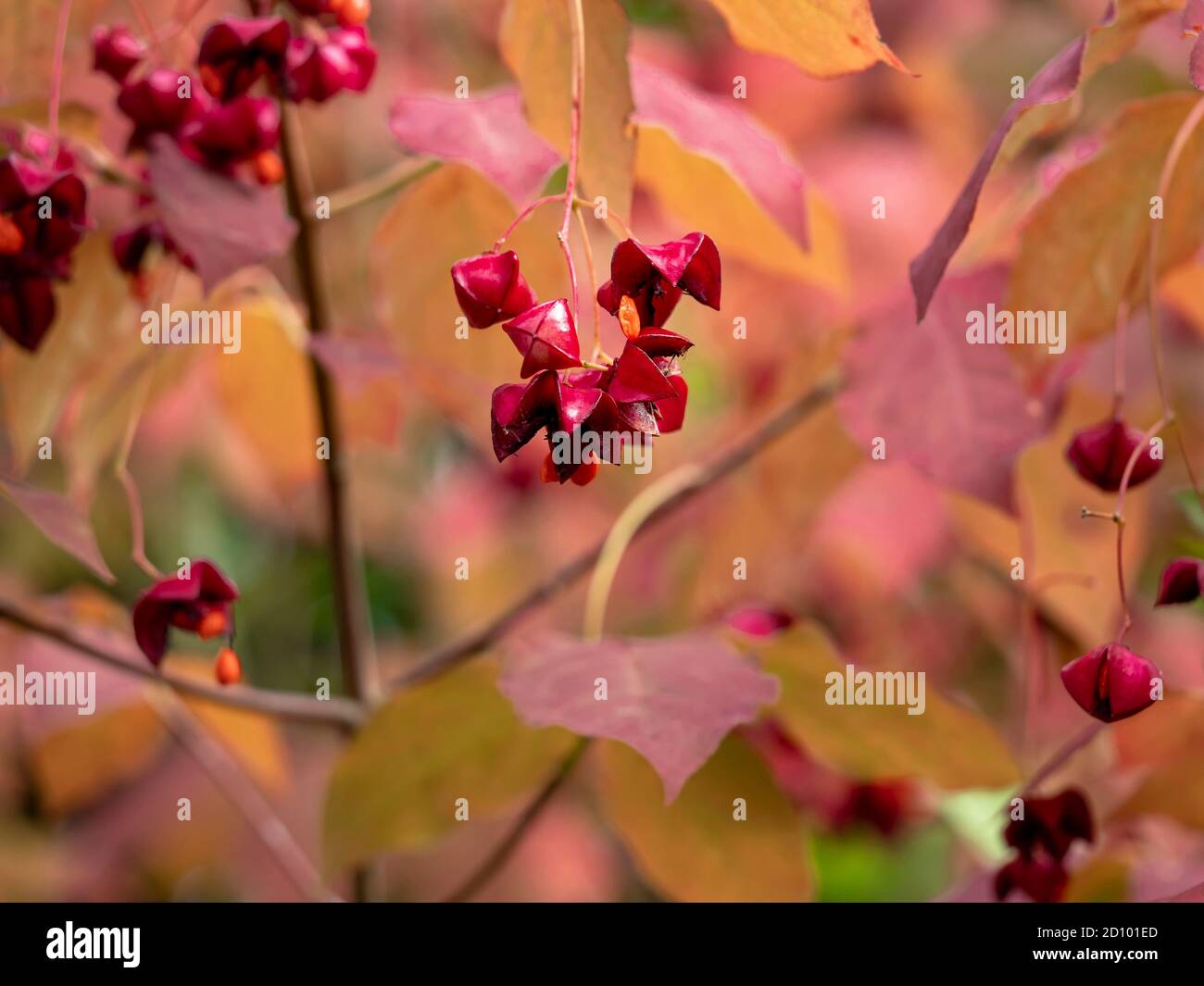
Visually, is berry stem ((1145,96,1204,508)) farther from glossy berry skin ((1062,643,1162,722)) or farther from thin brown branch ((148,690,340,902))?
thin brown branch ((148,690,340,902))

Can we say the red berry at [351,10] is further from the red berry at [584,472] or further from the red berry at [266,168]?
the red berry at [584,472]

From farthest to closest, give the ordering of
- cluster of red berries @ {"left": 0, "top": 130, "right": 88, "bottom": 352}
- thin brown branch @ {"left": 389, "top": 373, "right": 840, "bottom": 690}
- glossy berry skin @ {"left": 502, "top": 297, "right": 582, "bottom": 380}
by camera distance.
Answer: thin brown branch @ {"left": 389, "top": 373, "right": 840, "bottom": 690}
cluster of red berries @ {"left": 0, "top": 130, "right": 88, "bottom": 352}
glossy berry skin @ {"left": 502, "top": 297, "right": 582, "bottom": 380}

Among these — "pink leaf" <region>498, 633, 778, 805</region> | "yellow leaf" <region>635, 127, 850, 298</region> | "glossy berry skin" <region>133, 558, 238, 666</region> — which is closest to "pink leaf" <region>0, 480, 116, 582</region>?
"glossy berry skin" <region>133, 558, 238, 666</region>

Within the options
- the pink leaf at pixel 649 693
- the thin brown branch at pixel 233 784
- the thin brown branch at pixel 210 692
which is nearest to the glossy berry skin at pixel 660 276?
the pink leaf at pixel 649 693

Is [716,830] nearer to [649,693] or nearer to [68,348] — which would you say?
[649,693]

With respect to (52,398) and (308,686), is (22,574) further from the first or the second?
(52,398)

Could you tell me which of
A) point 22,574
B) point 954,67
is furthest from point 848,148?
point 22,574
